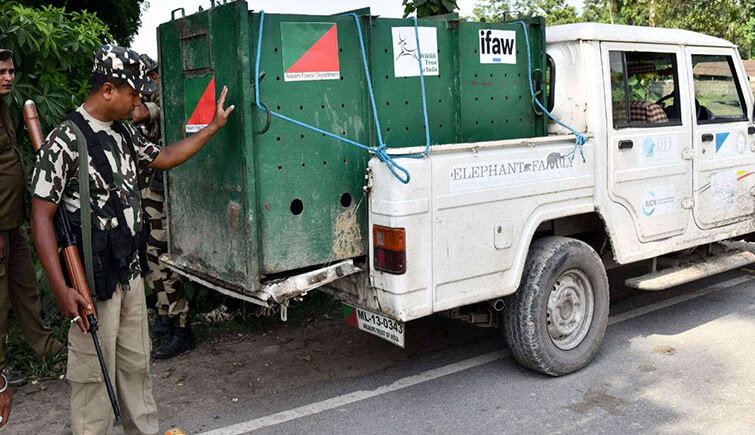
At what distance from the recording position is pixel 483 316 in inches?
170

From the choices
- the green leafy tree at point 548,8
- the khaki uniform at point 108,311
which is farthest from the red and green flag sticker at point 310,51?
the green leafy tree at point 548,8

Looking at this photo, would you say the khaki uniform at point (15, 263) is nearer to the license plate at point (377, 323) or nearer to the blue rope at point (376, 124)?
the blue rope at point (376, 124)

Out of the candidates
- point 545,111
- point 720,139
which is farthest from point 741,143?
point 545,111

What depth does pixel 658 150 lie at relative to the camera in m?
4.86

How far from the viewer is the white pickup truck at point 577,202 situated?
12.2 ft

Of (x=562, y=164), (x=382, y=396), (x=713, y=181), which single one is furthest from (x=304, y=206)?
(x=713, y=181)

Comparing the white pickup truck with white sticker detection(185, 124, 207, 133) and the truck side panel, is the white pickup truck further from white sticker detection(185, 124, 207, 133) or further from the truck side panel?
white sticker detection(185, 124, 207, 133)

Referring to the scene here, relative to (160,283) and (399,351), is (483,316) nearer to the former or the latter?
(399,351)

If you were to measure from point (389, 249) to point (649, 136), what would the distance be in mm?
2219

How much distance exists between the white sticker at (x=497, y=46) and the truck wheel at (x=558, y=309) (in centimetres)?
116

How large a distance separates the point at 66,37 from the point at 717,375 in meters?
4.93

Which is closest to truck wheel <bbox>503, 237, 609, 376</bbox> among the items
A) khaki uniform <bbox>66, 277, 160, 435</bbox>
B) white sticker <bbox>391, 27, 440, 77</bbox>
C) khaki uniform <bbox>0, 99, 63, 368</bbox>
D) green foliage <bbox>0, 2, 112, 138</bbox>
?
white sticker <bbox>391, 27, 440, 77</bbox>

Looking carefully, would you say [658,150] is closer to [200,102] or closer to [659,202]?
[659,202]

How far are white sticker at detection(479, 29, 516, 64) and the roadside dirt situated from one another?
6.47 feet
